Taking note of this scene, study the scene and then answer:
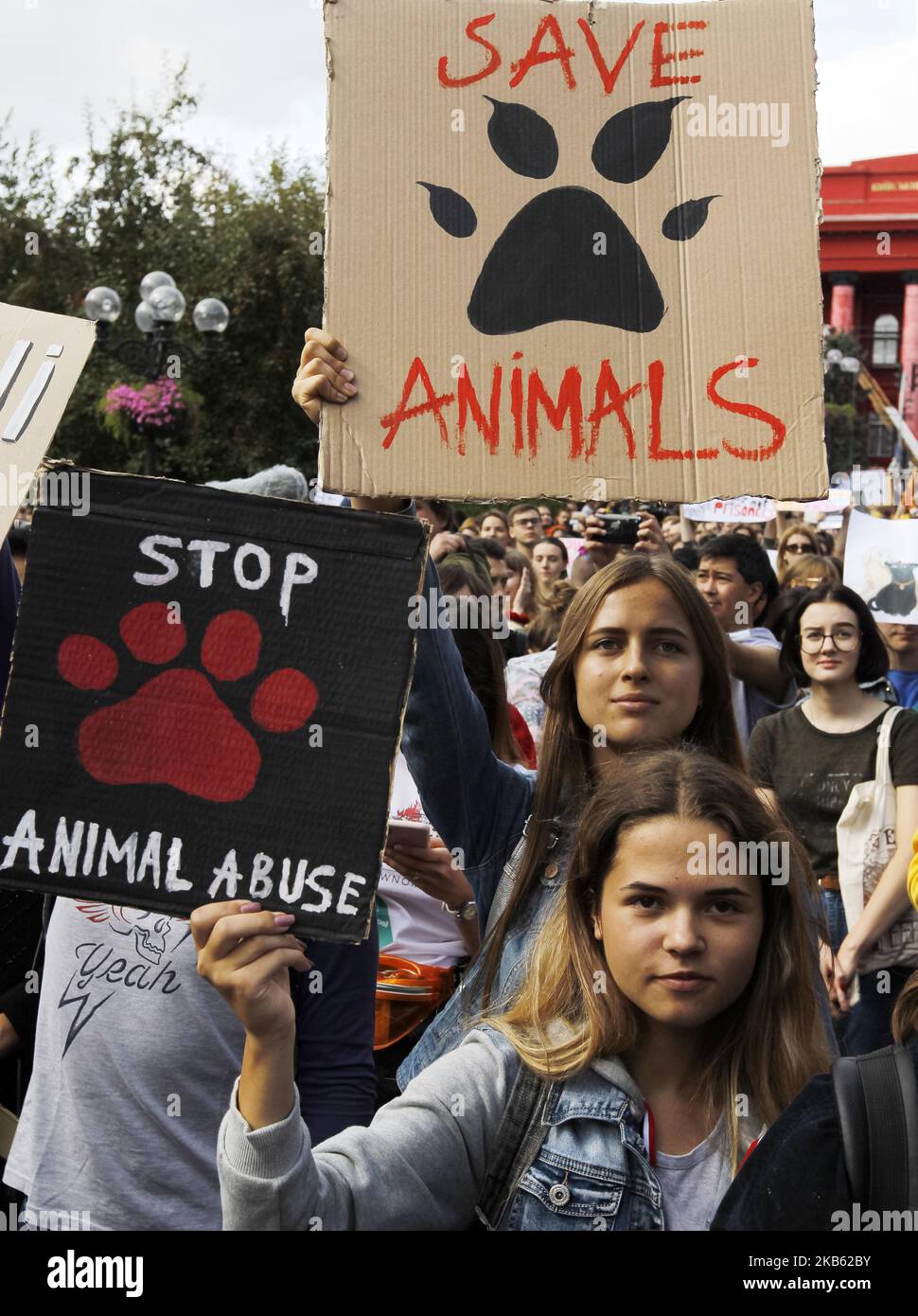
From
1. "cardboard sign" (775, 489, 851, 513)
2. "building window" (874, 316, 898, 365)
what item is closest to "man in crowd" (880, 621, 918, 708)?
"cardboard sign" (775, 489, 851, 513)

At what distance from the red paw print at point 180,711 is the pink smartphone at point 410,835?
16.8 inches

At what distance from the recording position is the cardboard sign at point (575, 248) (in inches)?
88.3

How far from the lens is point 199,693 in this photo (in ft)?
5.87

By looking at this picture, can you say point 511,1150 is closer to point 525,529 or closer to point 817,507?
point 525,529

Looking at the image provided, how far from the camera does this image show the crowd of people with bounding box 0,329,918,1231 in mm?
1667

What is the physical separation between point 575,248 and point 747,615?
10.5 feet

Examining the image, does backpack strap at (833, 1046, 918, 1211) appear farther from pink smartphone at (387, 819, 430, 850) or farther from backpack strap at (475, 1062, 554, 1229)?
pink smartphone at (387, 819, 430, 850)

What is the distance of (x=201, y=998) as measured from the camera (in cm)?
224

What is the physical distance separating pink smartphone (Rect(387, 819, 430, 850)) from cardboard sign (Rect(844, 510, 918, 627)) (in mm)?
3777

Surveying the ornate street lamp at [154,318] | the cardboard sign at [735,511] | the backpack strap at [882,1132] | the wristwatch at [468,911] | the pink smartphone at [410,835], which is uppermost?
the ornate street lamp at [154,318]

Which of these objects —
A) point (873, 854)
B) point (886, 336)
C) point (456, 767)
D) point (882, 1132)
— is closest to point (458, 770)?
point (456, 767)

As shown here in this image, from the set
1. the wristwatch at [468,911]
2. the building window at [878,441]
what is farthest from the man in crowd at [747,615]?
the building window at [878,441]

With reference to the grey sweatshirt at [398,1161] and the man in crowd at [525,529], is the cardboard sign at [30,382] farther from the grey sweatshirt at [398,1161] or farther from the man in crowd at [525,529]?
the man in crowd at [525,529]

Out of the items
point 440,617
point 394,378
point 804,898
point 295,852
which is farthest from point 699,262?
point 295,852
